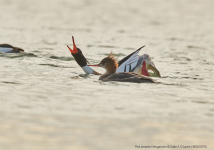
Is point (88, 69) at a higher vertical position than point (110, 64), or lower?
lower

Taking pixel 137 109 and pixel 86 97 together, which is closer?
pixel 137 109

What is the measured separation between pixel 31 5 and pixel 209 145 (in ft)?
64.5

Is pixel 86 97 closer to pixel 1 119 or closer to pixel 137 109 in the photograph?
pixel 137 109

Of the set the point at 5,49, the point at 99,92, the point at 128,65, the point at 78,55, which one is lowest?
the point at 99,92

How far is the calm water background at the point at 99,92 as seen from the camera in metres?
5.39

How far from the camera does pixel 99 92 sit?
25.6 ft

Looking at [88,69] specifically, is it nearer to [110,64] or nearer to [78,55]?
[78,55]

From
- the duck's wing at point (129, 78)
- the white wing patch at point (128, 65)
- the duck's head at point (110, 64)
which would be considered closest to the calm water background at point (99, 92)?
the duck's wing at point (129, 78)

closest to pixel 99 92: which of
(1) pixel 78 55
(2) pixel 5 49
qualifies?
(1) pixel 78 55

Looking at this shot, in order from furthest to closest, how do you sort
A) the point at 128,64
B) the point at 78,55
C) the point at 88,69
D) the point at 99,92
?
the point at 88,69 → the point at 78,55 → the point at 128,64 → the point at 99,92

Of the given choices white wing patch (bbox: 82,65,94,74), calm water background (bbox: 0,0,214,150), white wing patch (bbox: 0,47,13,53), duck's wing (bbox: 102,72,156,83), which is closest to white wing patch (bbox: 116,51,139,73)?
calm water background (bbox: 0,0,214,150)

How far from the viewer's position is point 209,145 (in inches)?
209

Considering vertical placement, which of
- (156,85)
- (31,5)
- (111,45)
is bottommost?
(156,85)

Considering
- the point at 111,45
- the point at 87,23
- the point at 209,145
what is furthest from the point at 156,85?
the point at 87,23
